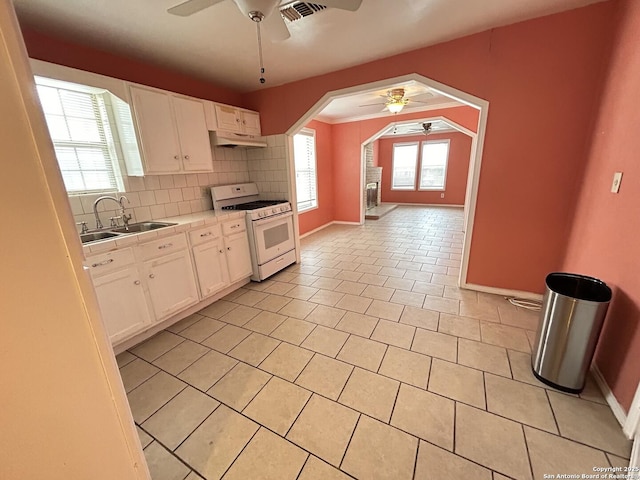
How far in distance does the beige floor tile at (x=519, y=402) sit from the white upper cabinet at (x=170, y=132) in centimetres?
326

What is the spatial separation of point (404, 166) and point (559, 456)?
346 inches

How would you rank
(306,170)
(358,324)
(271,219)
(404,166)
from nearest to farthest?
(358,324)
(271,219)
(306,170)
(404,166)

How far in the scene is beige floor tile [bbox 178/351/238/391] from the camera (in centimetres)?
179

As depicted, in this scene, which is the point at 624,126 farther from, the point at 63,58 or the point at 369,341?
the point at 63,58

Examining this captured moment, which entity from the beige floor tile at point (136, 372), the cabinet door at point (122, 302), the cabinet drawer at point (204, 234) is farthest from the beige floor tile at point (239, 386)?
the cabinet drawer at point (204, 234)

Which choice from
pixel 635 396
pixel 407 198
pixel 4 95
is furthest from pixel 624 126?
pixel 407 198

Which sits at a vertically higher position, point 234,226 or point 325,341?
point 234,226

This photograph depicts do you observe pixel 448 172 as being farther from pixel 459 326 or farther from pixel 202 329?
pixel 202 329

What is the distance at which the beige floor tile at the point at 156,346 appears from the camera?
6.85ft

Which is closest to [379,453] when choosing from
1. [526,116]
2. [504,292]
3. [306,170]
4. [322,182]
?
[504,292]

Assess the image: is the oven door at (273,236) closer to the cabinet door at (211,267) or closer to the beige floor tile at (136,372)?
the cabinet door at (211,267)

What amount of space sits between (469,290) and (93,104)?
4.21 meters

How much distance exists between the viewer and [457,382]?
1.70 meters

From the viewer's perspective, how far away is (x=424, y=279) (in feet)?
10.6
